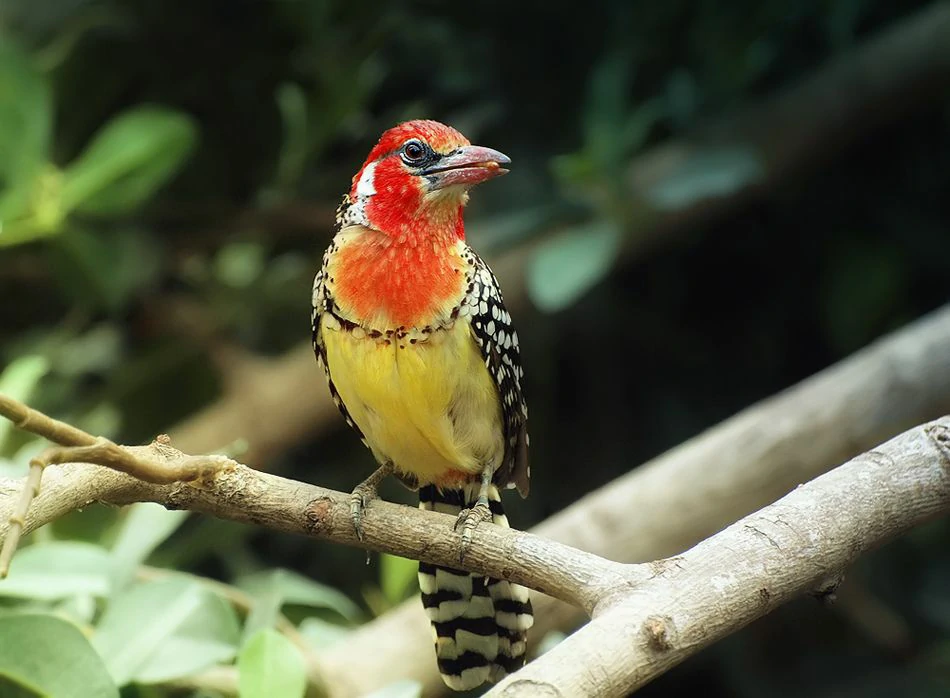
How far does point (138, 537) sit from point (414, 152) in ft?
3.22

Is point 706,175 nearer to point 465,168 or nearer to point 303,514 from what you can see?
point 465,168

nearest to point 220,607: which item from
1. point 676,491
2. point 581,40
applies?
point 676,491

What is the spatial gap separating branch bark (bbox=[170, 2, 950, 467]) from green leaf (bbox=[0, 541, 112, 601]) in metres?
1.19

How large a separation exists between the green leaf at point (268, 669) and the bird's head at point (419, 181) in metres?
0.79

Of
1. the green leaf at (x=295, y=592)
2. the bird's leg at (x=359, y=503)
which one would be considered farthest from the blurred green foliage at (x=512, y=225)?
the bird's leg at (x=359, y=503)

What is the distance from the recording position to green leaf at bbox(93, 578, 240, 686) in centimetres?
203

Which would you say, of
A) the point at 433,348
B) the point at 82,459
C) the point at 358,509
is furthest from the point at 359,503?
the point at 82,459

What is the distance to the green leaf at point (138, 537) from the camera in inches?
90.1

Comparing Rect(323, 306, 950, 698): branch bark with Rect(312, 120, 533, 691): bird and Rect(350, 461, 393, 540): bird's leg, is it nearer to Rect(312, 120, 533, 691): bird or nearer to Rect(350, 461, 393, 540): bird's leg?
Rect(312, 120, 533, 691): bird

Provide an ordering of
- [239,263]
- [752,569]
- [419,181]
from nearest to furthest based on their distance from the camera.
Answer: [752,569] → [419,181] → [239,263]

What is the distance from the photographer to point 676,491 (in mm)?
2918

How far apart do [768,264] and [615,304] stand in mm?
502

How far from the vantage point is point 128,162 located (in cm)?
310

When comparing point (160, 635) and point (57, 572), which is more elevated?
point (57, 572)
